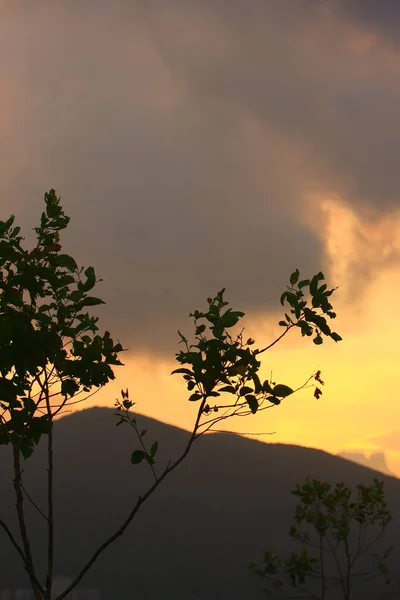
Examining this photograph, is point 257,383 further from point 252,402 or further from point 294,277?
point 294,277

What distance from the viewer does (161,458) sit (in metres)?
131

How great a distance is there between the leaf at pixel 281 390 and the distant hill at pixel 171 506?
90197 millimetres

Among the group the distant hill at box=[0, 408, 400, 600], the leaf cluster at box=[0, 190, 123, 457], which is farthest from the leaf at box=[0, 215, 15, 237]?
the distant hill at box=[0, 408, 400, 600]

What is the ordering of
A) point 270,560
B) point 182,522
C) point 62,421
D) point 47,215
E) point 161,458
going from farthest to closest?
point 62,421 → point 161,458 → point 182,522 → point 270,560 → point 47,215

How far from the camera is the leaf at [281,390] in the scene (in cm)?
777

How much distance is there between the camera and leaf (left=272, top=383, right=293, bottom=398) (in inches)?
306

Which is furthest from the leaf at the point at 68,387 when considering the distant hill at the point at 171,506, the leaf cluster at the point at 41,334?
the distant hill at the point at 171,506

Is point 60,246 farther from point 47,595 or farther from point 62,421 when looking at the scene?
point 62,421

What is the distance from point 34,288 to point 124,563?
108m

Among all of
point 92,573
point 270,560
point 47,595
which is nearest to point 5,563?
point 92,573

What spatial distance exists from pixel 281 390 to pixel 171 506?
4923 inches

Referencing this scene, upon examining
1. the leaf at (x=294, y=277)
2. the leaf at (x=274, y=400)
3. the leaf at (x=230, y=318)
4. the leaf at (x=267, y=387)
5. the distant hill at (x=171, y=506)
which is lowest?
the leaf at (x=274, y=400)

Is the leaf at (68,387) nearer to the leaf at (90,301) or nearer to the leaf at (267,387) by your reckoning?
the leaf at (90,301)

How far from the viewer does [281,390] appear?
7.80 metres
